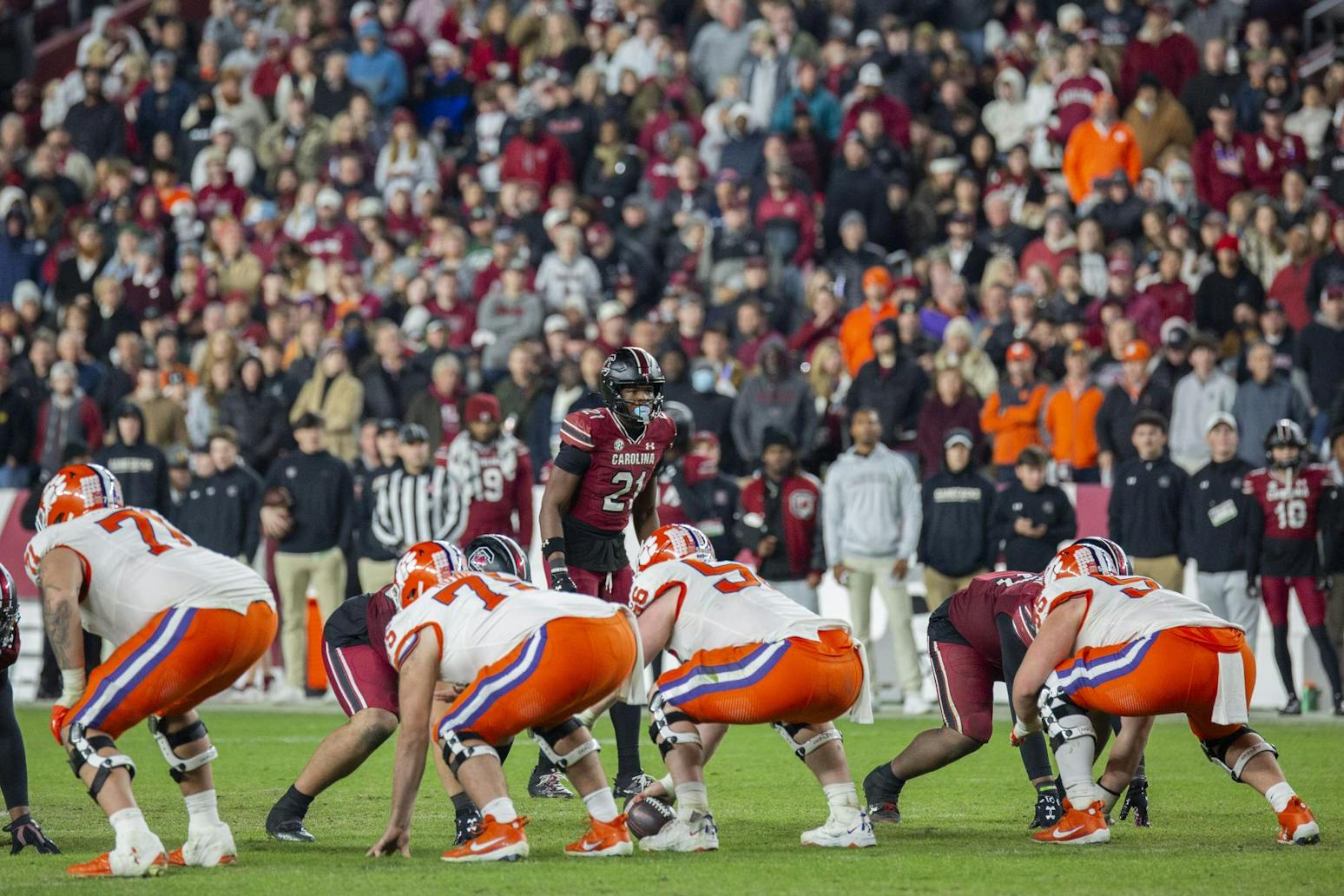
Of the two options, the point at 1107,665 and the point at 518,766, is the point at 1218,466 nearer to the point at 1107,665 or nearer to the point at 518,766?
the point at 518,766

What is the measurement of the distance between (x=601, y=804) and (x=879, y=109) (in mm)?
13445

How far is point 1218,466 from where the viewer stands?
574 inches

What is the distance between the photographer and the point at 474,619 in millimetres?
7395

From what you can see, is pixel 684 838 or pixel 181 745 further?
pixel 684 838

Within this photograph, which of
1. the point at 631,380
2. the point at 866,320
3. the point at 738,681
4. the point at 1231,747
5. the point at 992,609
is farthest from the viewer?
the point at 866,320

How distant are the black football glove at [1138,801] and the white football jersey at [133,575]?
13.4ft

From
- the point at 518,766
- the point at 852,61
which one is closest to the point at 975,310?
the point at 852,61

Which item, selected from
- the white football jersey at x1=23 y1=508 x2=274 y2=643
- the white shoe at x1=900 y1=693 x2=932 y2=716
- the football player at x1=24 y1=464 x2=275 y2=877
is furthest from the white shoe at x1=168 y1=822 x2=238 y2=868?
the white shoe at x1=900 y1=693 x2=932 y2=716

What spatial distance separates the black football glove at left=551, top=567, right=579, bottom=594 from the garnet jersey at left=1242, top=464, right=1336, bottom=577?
6738mm

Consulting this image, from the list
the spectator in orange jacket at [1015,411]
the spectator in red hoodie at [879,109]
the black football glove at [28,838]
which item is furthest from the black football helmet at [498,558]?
the spectator in red hoodie at [879,109]

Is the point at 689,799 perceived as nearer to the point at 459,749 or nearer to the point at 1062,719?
the point at 459,749

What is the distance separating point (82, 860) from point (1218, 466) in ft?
31.8

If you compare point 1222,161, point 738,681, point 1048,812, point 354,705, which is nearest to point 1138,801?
point 1048,812

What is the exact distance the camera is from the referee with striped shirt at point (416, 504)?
49.9 feet
